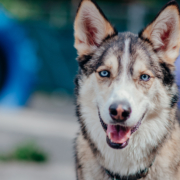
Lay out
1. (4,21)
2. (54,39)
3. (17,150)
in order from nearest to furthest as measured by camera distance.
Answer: (17,150)
(4,21)
(54,39)

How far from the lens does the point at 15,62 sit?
8.24 metres

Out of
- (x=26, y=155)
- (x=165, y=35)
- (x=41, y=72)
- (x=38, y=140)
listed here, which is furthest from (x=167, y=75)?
(x=41, y=72)

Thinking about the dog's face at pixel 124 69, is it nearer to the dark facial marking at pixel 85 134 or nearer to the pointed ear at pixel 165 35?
the pointed ear at pixel 165 35

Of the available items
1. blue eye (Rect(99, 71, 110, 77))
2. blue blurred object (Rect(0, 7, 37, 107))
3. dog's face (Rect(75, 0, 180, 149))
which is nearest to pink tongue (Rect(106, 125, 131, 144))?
dog's face (Rect(75, 0, 180, 149))

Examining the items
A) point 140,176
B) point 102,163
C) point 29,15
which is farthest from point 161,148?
point 29,15

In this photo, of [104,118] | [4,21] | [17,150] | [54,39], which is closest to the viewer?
[104,118]

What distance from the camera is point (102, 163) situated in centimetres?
277

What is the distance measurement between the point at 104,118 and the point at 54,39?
268 inches

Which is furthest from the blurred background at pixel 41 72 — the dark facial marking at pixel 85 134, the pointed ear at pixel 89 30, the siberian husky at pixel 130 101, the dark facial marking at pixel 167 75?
the dark facial marking at pixel 167 75

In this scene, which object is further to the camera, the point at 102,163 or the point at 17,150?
the point at 17,150

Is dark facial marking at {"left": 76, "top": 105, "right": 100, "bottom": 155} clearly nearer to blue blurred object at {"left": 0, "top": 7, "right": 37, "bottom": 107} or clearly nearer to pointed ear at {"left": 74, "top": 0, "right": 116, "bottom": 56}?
pointed ear at {"left": 74, "top": 0, "right": 116, "bottom": 56}

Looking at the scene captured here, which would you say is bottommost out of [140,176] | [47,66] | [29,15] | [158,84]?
[140,176]

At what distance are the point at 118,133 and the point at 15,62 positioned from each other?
625 centimetres

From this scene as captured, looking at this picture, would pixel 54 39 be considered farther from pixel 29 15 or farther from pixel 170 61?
pixel 170 61
